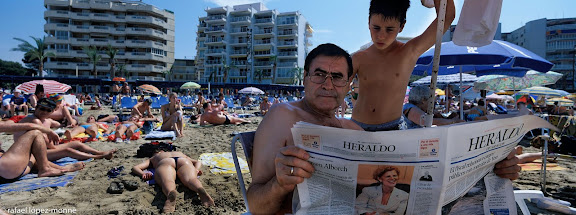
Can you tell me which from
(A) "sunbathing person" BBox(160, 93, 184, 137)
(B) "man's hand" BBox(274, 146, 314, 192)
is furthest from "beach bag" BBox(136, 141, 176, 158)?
(B) "man's hand" BBox(274, 146, 314, 192)

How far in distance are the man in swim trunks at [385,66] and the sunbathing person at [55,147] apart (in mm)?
4602

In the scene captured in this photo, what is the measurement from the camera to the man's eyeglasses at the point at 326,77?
1.33m

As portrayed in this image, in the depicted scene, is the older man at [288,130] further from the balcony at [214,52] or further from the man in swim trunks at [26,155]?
the balcony at [214,52]

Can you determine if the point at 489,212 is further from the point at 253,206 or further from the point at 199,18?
the point at 199,18

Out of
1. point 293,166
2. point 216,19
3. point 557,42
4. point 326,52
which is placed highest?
point 216,19

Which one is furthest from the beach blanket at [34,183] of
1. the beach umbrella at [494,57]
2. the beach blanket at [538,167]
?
the beach blanket at [538,167]

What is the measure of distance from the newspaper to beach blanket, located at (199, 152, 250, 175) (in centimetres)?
318

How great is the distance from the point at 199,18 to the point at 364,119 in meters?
73.1

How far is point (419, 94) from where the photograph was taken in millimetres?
2914

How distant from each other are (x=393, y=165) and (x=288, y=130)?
1.45 feet

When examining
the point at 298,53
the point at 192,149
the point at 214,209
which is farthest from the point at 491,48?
the point at 298,53

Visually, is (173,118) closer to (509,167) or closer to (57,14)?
(509,167)

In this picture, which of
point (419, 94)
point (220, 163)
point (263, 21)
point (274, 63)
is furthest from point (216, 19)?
point (419, 94)

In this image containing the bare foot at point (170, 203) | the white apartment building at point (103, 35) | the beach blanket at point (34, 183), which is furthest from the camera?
the white apartment building at point (103, 35)
